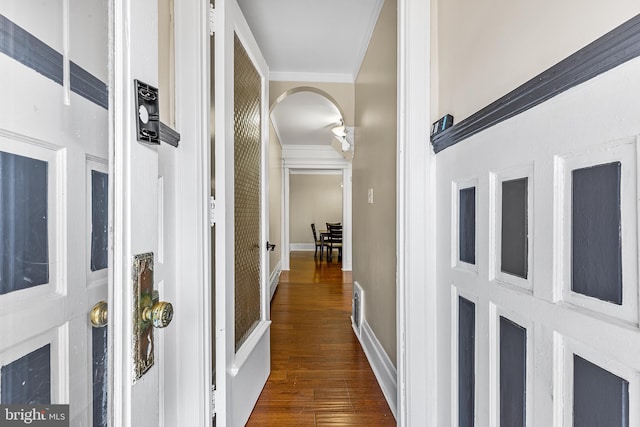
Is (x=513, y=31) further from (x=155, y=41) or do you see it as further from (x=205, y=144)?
(x=205, y=144)

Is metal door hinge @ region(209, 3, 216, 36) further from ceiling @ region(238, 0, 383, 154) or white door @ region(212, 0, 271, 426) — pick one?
ceiling @ region(238, 0, 383, 154)

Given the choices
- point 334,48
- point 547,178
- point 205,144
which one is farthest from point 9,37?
point 334,48

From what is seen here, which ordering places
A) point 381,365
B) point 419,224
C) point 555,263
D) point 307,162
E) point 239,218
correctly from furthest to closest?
point 307,162 < point 381,365 < point 239,218 < point 419,224 < point 555,263

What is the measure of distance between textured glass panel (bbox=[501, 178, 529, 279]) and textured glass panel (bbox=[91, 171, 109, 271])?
883mm

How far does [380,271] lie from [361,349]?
83 centimetres

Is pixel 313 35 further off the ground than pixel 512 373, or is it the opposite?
pixel 313 35

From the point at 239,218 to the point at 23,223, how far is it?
1277mm

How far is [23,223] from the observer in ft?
1.45

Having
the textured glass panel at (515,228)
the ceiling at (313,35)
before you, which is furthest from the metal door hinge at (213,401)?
the ceiling at (313,35)

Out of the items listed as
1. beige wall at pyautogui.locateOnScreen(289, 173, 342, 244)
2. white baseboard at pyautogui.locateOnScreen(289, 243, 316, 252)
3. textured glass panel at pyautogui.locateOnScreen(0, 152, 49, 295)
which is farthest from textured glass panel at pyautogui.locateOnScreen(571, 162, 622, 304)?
white baseboard at pyautogui.locateOnScreen(289, 243, 316, 252)

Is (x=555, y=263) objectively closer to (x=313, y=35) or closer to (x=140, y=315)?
(x=140, y=315)

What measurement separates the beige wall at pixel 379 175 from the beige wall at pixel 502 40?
1.88 ft

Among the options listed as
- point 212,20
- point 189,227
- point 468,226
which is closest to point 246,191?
point 189,227

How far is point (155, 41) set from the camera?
62 centimetres
